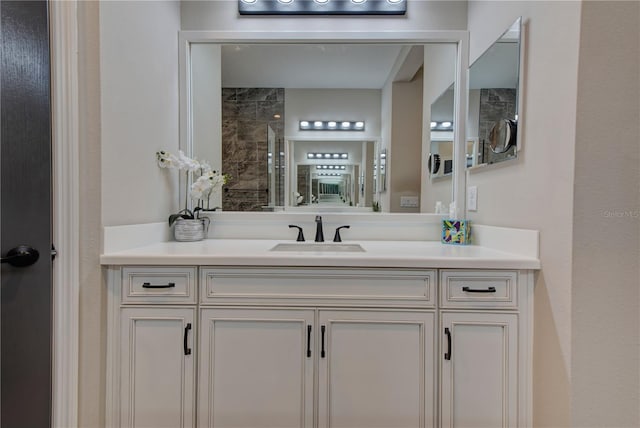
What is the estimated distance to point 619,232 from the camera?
3.23ft

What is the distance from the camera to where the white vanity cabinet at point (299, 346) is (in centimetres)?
119

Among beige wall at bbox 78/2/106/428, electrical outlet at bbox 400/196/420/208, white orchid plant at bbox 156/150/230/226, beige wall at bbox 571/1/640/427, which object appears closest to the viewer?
beige wall at bbox 571/1/640/427

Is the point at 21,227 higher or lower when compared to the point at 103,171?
lower

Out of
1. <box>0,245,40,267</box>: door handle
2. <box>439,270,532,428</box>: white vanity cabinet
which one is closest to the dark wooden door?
<box>0,245,40,267</box>: door handle

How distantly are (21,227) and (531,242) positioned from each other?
1.75 m

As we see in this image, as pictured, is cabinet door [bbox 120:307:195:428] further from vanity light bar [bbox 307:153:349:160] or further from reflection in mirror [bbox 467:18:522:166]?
reflection in mirror [bbox 467:18:522:166]

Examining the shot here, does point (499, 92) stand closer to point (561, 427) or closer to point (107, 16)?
point (561, 427)

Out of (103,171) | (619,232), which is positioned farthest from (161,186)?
(619,232)

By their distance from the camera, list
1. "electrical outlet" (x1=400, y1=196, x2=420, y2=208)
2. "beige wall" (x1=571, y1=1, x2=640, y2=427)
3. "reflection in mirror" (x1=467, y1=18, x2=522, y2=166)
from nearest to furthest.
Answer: "beige wall" (x1=571, y1=1, x2=640, y2=427) < "reflection in mirror" (x1=467, y1=18, x2=522, y2=166) < "electrical outlet" (x1=400, y1=196, x2=420, y2=208)

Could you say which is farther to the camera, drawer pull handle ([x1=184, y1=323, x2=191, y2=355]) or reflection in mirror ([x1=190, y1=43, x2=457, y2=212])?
reflection in mirror ([x1=190, y1=43, x2=457, y2=212])

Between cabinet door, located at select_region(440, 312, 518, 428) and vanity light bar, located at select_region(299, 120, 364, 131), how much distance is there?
1.16m

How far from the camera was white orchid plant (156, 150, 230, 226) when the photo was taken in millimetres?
1579

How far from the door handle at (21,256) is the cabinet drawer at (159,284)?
0.27m

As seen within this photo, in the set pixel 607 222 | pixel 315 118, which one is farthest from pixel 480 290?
pixel 315 118
